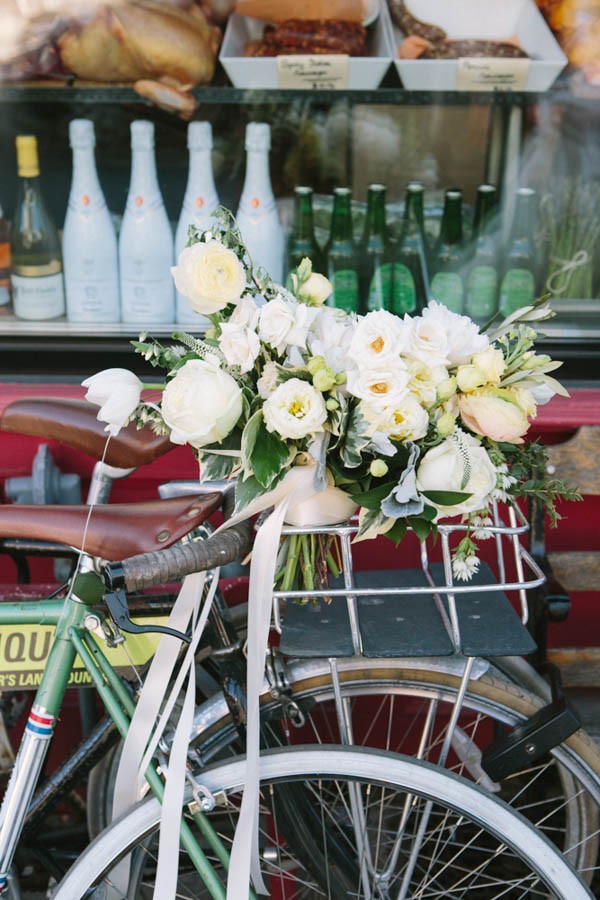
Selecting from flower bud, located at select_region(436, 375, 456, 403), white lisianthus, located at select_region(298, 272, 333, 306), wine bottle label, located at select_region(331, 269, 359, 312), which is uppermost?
white lisianthus, located at select_region(298, 272, 333, 306)

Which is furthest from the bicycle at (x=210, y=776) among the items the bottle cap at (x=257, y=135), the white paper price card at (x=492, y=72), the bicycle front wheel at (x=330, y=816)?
the white paper price card at (x=492, y=72)

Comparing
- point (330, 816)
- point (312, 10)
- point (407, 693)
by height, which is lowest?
point (330, 816)

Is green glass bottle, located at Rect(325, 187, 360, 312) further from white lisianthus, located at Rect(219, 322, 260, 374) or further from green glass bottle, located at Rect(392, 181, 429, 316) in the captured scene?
white lisianthus, located at Rect(219, 322, 260, 374)

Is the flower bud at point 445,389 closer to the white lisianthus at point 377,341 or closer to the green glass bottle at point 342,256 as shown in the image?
the white lisianthus at point 377,341

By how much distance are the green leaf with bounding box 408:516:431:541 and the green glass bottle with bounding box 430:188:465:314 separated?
4.15ft

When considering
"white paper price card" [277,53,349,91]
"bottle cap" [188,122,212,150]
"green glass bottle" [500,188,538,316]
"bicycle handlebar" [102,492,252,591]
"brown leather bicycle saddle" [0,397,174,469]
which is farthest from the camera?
"green glass bottle" [500,188,538,316]

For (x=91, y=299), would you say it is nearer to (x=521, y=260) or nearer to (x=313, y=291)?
(x=521, y=260)

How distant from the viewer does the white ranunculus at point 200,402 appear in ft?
3.54

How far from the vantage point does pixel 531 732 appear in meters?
1.47

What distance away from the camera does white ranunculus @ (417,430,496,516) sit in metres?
1.09

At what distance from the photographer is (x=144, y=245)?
87.9 inches

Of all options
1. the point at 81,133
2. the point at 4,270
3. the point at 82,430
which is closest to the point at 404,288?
the point at 81,133

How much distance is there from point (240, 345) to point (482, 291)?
1.32 meters

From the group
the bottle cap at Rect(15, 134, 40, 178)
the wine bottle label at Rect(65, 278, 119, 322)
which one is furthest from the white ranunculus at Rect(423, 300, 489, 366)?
the bottle cap at Rect(15, 134, 40, 178)
